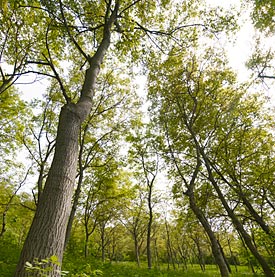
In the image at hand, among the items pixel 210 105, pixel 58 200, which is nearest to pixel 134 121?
pixel 210 105

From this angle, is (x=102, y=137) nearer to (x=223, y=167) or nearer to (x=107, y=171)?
(x=107, y=171)

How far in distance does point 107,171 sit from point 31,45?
433 inches

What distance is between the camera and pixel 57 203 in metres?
2.76

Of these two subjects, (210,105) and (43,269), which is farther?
(210,105)

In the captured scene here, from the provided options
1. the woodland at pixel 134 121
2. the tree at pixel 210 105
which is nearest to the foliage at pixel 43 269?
the woodland at pixel 134 121

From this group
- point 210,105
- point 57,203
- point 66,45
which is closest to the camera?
point 57,203

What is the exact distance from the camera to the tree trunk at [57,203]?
236cm

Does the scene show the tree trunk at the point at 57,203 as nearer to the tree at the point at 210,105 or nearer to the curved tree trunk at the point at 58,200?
the curved tree trunk at the point at 58,200

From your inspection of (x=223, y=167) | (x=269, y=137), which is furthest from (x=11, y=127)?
(x=269, y=137)

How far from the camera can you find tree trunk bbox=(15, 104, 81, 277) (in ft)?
7.73

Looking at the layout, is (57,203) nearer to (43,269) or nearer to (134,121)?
(43,269)

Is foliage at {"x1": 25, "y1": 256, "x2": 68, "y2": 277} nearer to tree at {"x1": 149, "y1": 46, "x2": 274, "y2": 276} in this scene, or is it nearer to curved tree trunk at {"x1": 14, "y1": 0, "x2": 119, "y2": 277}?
curved tree trunk at {"x1": 14, "y1": 0, "x2": 119, "y2": 277}

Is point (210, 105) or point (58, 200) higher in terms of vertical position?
point (210, 105)

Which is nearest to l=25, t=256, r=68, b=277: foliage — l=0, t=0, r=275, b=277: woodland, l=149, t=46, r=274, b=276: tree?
l=0, t=0, r=275, b=277: woodland
